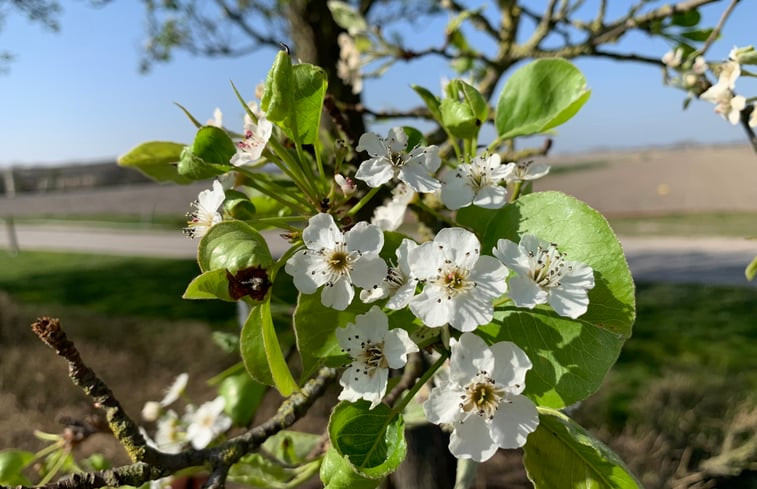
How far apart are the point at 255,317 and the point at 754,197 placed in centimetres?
950

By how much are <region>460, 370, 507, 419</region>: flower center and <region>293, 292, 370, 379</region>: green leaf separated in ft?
0.21

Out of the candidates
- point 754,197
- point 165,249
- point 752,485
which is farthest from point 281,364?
point 754,197

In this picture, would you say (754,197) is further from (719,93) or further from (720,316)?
(719,93)

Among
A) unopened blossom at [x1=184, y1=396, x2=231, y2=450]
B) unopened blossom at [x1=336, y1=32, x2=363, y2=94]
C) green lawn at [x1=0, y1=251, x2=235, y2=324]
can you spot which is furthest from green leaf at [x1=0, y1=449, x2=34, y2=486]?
green lawn at [x1=0, y1=251, x2=235, y2=324]

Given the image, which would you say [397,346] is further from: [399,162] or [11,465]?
[11,465]

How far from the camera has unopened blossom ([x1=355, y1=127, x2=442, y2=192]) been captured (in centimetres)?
30

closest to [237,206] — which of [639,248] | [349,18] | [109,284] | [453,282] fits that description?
[453,282]

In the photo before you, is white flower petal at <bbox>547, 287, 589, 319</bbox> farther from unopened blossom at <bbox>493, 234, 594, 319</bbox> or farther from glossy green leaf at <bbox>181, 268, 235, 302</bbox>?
glossy green leaf at <bbox>181, 268, 235, 302</bbox>

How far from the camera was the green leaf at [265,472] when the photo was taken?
447mm

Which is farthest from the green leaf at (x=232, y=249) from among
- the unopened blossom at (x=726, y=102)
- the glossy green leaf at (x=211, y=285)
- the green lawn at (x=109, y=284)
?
the green lawn at (x=109, y=284)

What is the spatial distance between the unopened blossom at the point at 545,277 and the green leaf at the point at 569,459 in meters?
0.07

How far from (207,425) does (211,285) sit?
30cm

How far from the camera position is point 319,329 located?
30cm

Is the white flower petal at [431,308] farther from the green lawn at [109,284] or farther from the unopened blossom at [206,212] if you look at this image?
the green lawn at [109,284]
